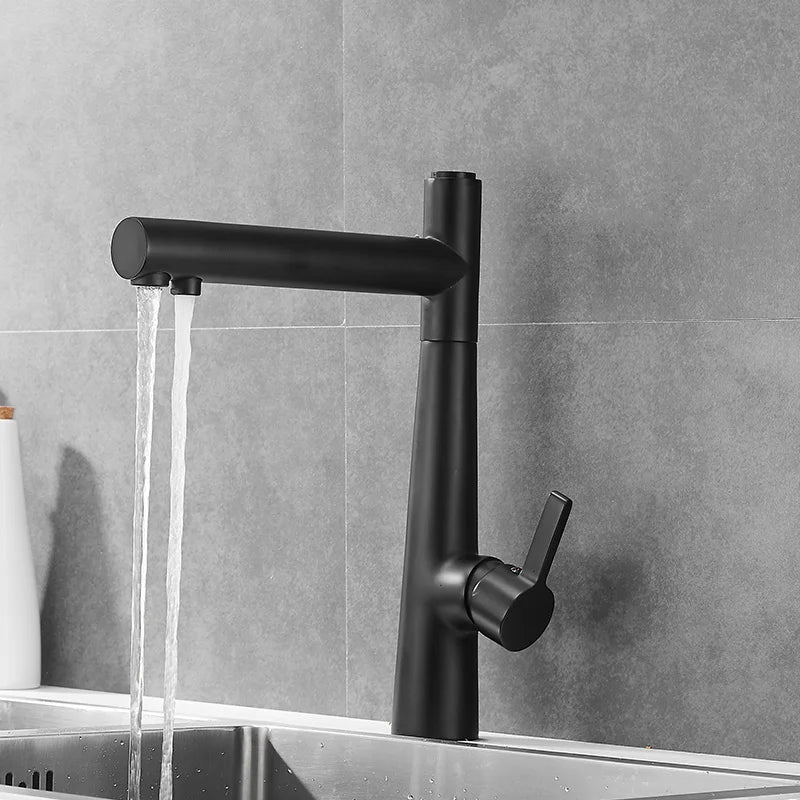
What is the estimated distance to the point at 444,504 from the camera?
42.1 inches

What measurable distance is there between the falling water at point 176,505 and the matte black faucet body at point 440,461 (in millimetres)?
39

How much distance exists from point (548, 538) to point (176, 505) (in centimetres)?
25

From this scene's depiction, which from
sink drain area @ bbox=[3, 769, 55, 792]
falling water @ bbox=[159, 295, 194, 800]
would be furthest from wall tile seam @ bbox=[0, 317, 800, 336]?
sink drain area @ bbox=[3, 769, 55, 792]

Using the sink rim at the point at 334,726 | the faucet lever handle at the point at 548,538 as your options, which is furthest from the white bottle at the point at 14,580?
the faucet lever handle at the point at 548,538

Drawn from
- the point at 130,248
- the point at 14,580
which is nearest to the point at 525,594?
the point at 130,248

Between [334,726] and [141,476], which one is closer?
[141,476]

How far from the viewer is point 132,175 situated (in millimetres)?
1365

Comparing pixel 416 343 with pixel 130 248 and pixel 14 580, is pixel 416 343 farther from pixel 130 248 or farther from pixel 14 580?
pixel 14 580

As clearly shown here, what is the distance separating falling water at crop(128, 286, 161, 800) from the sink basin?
9 centimetres

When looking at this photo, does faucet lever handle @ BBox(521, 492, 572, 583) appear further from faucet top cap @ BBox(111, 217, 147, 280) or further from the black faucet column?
faucet top cap @ BBox(111, 217, 147, 280)

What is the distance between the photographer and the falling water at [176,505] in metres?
0.97

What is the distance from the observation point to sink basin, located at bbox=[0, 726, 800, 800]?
0.98m

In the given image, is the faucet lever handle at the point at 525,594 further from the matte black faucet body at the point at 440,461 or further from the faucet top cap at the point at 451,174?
the faucet top cap at the point at 451,174

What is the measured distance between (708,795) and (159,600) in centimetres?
63
